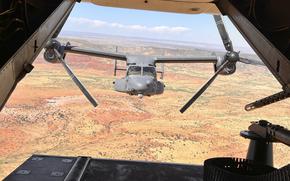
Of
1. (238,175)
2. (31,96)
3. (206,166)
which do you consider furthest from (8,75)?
(31,96)

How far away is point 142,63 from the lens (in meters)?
21.5

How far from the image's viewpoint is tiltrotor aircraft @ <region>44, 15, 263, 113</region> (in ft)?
60.8

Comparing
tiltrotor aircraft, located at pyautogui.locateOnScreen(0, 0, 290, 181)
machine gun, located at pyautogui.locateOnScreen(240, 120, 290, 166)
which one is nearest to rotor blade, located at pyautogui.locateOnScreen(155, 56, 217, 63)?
tiltrotor aircraft, located at pyautogui.locateOnScreen(0, 0, 290, 181)

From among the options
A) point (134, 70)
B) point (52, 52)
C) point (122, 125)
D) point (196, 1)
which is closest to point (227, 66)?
point (134, 70)

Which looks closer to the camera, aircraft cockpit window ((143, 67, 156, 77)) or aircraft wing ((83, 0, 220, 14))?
aircraft wing ((83, 0, 220, 14))

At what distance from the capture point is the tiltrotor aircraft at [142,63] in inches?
730

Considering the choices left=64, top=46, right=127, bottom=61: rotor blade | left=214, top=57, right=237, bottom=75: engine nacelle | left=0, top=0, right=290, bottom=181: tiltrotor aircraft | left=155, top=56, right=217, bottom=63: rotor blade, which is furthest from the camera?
left=155, top=56, right=217, bottom=63: rotor blade

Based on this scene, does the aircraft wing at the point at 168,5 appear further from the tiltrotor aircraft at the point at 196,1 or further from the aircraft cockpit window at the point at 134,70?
the aircraft cockpit window at the point at 134,70

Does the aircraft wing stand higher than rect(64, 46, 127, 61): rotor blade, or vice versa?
the aircraft wing

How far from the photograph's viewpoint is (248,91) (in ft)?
197

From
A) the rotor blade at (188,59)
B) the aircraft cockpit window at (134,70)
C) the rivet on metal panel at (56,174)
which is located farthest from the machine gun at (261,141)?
the aircraft cockpit window at (134,70)

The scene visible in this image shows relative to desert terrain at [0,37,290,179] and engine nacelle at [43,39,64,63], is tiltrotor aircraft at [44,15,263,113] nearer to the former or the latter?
engine nacelle at [43,39,64,63]

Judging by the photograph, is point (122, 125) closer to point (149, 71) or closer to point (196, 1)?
point (149, 71)

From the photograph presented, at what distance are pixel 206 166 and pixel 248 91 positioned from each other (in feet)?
193
